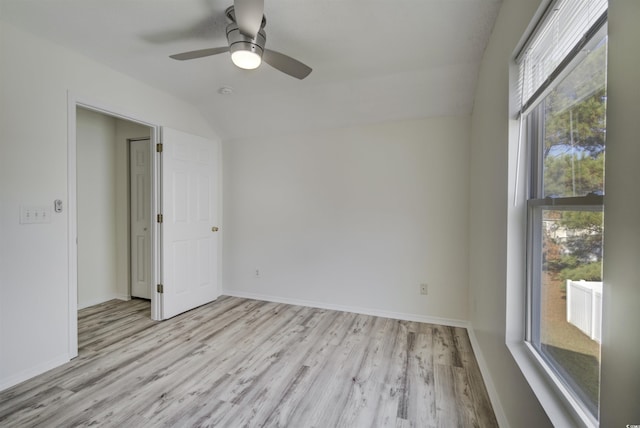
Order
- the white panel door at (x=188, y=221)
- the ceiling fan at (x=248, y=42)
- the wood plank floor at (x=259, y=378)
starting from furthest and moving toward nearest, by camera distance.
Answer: the white panel door at (x=188, y=221), the wood plank floor at (x=259, y=378), the ceiling fan at (x=248, y=42)

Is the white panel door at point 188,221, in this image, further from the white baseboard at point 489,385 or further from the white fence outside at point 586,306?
the white fence outside at point 586,306

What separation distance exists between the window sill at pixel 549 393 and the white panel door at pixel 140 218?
394 cm

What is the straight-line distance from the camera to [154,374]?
206cm

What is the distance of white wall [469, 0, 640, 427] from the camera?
63cm

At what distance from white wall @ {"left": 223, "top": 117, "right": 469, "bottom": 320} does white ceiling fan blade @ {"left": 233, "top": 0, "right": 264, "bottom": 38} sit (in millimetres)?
1882

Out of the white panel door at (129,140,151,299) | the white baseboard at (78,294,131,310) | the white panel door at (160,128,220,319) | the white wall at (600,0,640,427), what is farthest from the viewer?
the white panel door at (129,140,151,299)

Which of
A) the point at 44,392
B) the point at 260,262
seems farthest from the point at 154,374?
the point at 260,262

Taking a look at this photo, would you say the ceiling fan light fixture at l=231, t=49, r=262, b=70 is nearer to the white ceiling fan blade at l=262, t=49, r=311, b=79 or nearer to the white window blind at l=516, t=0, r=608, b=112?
the white ceiling fan blade at l=262, t=49, r=311, b=79

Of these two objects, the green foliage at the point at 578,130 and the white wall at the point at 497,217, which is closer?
the green foliage at the point at 578,130

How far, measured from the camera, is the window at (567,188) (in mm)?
897

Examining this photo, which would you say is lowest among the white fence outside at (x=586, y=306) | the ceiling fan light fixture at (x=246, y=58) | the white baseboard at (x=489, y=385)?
the white baseboard at (x=489, y=385)

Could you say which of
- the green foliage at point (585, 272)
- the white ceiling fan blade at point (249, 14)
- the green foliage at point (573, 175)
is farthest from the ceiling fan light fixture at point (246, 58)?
the green foliage at point (585, 272)

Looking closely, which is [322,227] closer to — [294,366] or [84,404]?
[294,366]

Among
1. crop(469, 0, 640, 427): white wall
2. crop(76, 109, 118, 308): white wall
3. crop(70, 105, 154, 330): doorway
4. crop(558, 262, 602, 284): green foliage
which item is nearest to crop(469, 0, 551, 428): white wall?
crop(469, 0, 640, 427): white wall
